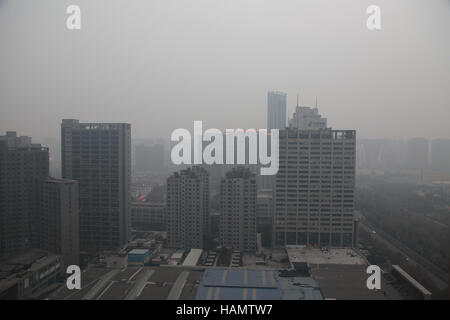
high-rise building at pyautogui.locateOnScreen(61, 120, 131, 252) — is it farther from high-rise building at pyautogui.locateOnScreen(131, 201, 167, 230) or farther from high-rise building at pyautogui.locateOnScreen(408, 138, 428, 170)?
high-rise building at pyautogui.locateOnScreen(408, 138, 428, 170)

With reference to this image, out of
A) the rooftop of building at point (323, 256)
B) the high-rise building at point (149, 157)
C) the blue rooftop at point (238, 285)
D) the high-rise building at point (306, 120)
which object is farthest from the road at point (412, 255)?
the high-rise building at point (149, 157)

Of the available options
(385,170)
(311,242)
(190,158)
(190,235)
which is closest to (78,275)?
(190,158)

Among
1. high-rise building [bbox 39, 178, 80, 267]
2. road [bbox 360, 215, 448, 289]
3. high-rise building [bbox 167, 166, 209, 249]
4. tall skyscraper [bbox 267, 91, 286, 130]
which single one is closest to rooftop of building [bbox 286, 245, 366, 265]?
road [bbox 360, 215, 448, 289]

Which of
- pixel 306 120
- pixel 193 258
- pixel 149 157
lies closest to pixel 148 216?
pixel 149 157

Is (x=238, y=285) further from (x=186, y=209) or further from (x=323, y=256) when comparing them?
(x=186, y=209)

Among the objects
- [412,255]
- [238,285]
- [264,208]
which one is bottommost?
[412,255]
